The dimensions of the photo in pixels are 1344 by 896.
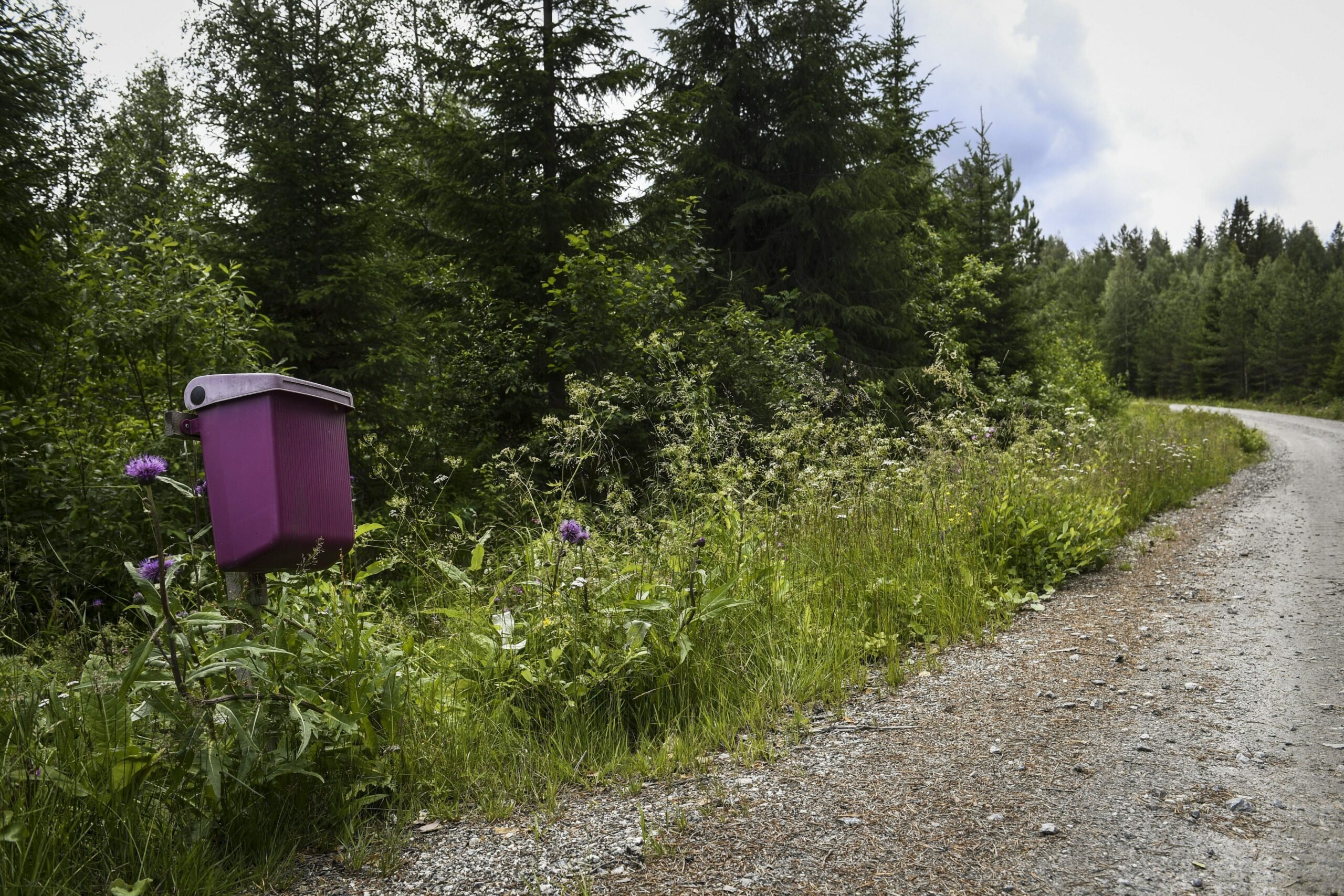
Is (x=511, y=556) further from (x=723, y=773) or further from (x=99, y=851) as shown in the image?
(x=99, y=851)

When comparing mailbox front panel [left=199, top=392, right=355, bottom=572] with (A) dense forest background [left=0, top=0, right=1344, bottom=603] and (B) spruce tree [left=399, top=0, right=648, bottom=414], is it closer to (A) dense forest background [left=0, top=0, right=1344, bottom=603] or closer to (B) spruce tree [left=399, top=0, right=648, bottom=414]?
(A) dense forest background [left=0, top=0, right=1344, bottom=603]

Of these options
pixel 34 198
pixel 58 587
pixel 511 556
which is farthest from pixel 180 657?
pixel 34 198

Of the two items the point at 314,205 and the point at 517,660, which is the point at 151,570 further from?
the point at 314,205

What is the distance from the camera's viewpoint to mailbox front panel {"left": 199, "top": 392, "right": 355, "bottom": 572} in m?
2.38

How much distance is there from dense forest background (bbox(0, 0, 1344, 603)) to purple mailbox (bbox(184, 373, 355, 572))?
105 cm

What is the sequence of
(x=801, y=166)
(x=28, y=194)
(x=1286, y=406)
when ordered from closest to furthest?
1. (x=28, y=194)
2. (x=801, y=166)
3. (x=1286, y=406)

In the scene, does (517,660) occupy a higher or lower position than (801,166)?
lower

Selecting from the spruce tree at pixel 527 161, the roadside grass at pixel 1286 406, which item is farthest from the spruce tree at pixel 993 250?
the roadside grass at pixel 1286 406

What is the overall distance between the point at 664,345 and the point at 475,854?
382cm

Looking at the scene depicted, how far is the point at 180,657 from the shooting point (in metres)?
2.45

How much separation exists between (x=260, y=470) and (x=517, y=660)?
132 centimetres

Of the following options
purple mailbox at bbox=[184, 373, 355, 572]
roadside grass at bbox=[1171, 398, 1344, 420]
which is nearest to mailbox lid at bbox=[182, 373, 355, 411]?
purple mailbox at bbox=[184, 373, 355, 572]

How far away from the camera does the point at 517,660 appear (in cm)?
314

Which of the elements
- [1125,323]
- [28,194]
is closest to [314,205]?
[28,194]
